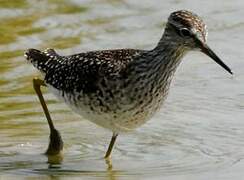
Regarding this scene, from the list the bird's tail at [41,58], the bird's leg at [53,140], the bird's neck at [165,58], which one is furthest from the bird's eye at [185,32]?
the bird's tail at [41,58]

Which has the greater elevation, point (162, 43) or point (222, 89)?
point (162, 43)

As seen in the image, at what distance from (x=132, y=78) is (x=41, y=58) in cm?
188

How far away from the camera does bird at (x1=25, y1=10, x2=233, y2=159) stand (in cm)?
1052

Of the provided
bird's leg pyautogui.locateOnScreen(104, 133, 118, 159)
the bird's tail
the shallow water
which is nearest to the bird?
bird's leg pyautogui.locateOnScreen(104, 133, 118, 159)

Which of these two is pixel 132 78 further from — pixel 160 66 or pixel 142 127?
pixel 142 127

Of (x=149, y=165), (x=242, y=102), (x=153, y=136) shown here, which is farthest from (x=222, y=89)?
(x=149, y=165)

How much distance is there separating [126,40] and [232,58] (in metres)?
2.02

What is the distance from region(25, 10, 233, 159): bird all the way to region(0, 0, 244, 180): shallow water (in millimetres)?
460

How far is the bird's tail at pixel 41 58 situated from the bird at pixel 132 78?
2.74 ft

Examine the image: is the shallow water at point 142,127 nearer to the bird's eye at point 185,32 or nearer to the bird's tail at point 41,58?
the bird's tail at point 41,58

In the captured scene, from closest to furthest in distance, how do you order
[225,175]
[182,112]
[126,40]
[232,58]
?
[225,175] < [182,112] < [232,58] < [126,40]

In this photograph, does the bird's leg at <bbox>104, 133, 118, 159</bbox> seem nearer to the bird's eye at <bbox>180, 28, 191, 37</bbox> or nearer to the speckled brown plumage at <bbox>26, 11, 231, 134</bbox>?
the speckled brown plumage at <bbox>26, 11, 231, 134</bbox>

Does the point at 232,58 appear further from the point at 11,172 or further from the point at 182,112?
the point at 11,172

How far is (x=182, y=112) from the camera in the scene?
1273 cm
